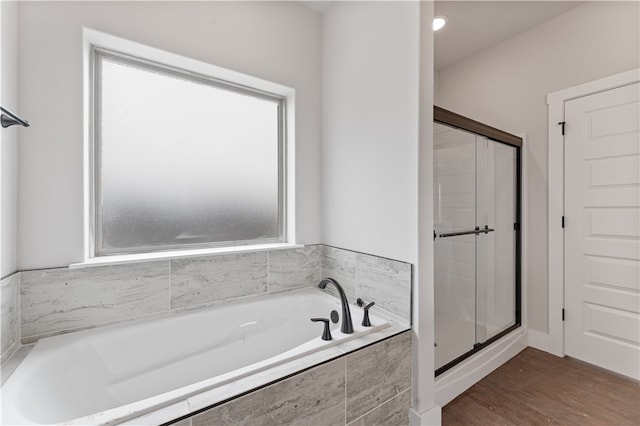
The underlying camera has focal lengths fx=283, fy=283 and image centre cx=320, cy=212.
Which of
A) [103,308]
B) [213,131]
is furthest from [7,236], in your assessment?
[213,131]

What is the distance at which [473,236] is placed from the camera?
2166mm

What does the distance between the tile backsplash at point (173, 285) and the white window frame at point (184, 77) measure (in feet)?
0.29

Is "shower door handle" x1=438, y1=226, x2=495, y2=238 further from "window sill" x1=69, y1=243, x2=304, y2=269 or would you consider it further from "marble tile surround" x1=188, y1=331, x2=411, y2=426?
"window sill" x1=69, y1=243, x2=304, y2=269

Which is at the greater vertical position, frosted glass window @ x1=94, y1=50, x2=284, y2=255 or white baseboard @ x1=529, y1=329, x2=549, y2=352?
frosted glass window @ x1=94, y1=50, x2=284, y2=255

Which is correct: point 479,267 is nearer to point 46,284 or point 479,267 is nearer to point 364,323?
point 364,323

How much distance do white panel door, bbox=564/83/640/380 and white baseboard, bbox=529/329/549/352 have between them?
0.14 m

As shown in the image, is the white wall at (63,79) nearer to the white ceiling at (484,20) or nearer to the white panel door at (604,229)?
the white ceiling at (484,20)

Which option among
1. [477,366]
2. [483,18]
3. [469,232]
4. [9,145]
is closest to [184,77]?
[9,145]

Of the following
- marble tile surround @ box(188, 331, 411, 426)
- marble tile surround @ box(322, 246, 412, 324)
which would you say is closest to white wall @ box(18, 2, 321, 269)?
marble tile surround @ box(188, 331, 411, 426)

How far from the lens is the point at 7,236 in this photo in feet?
3.90

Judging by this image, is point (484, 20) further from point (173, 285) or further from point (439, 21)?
point (173, 285)

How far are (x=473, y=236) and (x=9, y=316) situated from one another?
2.69 metres

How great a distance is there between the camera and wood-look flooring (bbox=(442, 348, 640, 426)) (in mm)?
1606

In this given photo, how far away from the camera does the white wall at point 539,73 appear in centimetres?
203
